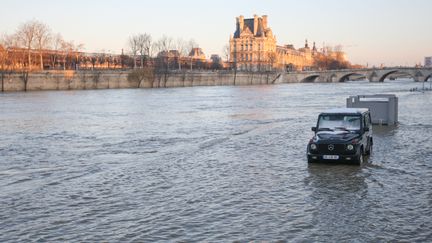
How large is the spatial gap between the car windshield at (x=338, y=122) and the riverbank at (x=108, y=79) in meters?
71.9

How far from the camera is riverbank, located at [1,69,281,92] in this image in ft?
261

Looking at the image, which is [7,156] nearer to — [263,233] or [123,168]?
[123,168]

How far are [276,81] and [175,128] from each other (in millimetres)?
115394

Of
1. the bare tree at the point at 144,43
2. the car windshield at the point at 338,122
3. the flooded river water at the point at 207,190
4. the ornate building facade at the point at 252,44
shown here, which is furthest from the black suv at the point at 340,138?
the ornate building facade at the point at 252,44

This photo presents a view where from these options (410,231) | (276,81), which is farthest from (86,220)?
(276,81)

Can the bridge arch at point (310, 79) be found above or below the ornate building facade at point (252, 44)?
below

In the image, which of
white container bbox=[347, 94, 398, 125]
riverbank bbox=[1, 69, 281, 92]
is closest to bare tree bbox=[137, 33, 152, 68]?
riverbank bbox=[1, 69, 281, 92]

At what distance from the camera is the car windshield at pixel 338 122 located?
49.3 ft

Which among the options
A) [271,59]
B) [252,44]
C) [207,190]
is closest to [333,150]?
[207,190]

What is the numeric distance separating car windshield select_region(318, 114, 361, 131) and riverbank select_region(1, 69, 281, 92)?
71.9 m

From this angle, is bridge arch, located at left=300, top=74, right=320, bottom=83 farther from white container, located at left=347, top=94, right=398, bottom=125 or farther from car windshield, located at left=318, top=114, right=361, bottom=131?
car windshield, located at left=318, top=114, right=361, bottom=131

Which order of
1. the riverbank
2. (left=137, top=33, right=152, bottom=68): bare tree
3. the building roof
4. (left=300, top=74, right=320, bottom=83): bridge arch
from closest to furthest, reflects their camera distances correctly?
the riverbank → (left=137, top=33, right=152, bottom=68): bare tree → (left=300, top=74, right=320, bottom=83): bridge arch → the building roof

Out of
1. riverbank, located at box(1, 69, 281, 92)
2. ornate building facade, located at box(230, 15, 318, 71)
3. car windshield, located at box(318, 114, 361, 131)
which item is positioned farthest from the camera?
ornate building facade, located at box(230, 15, 318, 71)

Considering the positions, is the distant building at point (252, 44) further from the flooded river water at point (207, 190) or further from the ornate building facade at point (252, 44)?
the flooded river water at point (207, 190)
